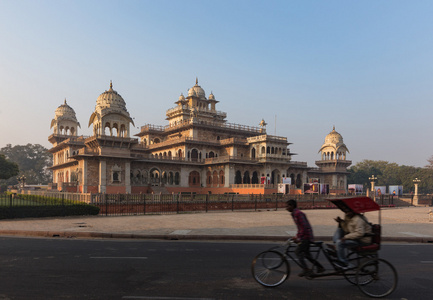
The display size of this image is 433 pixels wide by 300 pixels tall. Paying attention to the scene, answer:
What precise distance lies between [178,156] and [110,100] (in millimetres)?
14929

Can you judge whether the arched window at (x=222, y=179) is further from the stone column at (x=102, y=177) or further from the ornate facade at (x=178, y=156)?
the stone column at (x=102, y=177)

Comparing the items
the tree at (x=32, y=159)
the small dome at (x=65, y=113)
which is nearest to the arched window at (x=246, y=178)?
the small dome at (x=65, y=113)

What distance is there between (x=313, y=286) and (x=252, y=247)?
459 cm

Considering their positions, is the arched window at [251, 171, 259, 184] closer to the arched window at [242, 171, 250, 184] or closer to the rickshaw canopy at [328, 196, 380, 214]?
the arched window at [242, 171, 250, 184]

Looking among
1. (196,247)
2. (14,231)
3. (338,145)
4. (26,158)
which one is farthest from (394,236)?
(26,158)

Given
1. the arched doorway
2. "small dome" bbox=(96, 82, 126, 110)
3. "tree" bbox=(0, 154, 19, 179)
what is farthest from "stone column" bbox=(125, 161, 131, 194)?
"tree" bbox=(0, 154, 19, 179)

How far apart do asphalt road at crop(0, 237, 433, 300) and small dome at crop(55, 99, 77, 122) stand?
173 feet

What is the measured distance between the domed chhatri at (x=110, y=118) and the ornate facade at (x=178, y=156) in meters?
0.12

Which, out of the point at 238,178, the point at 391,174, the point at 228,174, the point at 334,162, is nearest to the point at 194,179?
the point at 228,174

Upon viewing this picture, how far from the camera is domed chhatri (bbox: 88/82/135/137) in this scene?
136ft

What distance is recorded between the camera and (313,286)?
6.63m

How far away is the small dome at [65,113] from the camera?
5907cm

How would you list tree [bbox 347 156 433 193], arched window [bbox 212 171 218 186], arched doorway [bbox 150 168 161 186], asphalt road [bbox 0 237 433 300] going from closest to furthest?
asphalt road [bbox 0 237 433 300], arched doorway [bbox 150 168 161 186], arched window [bbox 212 171 218 186], tree [bbox 347 156 433 193]

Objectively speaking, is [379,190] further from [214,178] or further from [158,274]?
[158,274]
